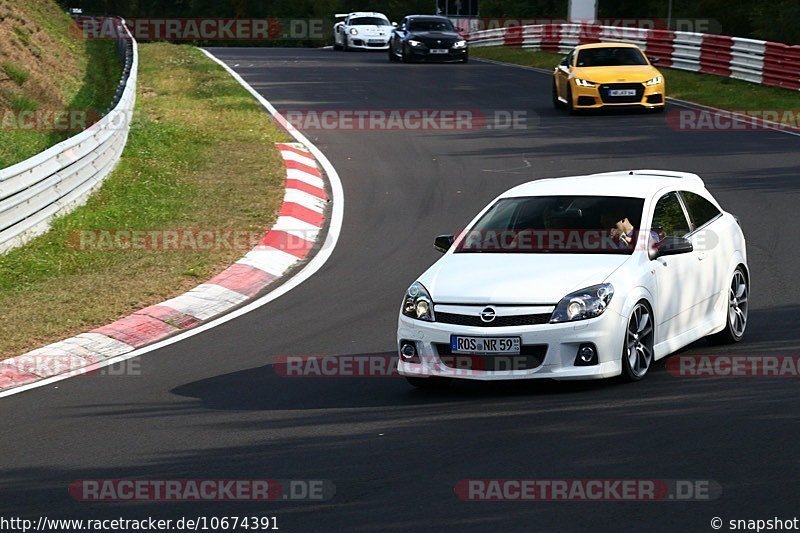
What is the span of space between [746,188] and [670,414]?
35.2 feet

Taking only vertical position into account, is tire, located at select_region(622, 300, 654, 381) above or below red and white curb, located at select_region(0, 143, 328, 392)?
above

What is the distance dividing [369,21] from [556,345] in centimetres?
4449

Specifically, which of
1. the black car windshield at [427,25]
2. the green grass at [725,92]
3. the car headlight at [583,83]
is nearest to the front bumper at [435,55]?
the black car windshield at [427,25]

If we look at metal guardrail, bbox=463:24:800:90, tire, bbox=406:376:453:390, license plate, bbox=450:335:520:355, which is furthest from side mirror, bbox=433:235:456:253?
metal guardrail, bbox=463:24:800:90

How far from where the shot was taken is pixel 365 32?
51531mm

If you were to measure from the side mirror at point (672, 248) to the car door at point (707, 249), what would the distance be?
0.59 metres

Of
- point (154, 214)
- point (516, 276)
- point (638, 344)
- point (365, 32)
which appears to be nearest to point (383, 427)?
point (516, 276)

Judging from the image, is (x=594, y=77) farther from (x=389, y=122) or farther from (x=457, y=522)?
(x=457, y=522)

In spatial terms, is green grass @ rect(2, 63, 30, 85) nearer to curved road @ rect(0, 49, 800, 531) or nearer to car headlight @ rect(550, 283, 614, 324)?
curved road @ rect(0, 49, 800, 531)

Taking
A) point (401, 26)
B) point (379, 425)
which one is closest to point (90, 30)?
point (401, 26)

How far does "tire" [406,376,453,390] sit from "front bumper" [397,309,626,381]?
0.30 metres

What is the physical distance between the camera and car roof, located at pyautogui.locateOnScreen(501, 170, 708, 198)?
10.6 metres

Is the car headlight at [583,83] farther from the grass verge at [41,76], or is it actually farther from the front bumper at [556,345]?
the front bumper at [556,345]

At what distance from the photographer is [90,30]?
46.8 metres
